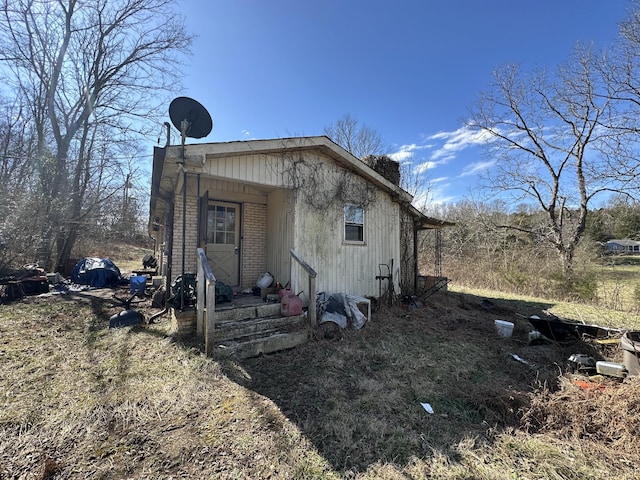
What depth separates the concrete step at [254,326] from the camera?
4.47 m

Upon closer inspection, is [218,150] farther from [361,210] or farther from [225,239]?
[361,210]

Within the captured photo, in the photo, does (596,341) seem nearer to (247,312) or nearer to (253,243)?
(247,312)

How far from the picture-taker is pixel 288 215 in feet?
21.2

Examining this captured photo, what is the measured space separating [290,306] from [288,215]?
220 cm


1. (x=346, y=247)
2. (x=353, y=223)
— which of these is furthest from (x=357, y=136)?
(x=346, y=247)

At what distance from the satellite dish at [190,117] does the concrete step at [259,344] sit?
12.3 ft

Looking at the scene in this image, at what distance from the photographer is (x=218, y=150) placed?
5.03 metres

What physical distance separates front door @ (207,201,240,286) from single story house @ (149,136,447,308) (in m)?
0.02

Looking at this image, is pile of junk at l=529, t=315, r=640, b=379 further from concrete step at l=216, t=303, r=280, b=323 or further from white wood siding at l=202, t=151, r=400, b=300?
concrete step at l=216, t=303, r=280, b=323

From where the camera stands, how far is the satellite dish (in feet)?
16.8

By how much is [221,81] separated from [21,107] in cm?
1219

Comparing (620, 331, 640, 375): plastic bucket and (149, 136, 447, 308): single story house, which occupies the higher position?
(149, 136, 447, 308): single story house

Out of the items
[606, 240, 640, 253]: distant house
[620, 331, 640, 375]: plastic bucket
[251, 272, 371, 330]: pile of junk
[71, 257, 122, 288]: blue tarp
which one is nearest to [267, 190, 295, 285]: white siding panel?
[251, 272, 371, 330]: pile of junk

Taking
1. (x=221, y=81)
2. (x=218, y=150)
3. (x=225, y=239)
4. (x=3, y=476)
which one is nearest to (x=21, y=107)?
(x=221, y=81)
